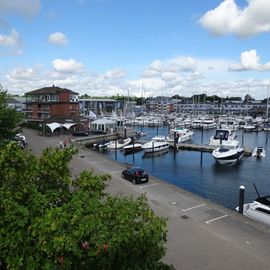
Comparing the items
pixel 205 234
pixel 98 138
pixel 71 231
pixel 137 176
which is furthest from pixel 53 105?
pixel 71 231

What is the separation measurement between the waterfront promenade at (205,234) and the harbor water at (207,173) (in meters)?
7.67

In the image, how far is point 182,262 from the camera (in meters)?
14.1

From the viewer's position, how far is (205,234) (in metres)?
17.3

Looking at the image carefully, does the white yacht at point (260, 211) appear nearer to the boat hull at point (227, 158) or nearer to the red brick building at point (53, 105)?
the boat hull at point (227, 158)

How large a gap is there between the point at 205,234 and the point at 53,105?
6366 centimetres

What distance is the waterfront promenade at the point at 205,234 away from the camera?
14289mm

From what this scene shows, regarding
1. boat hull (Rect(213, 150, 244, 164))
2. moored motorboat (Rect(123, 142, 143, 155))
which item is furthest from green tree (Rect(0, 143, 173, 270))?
moored motorboat (Rect(123, 142, 143, 155))

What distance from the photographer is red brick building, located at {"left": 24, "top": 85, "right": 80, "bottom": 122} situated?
248 feet

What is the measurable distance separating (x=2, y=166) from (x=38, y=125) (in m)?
71.9

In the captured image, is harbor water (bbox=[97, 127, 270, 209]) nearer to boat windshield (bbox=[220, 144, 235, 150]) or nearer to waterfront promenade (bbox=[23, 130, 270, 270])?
boat windshield (bbox=[220, 144, 235, 150])

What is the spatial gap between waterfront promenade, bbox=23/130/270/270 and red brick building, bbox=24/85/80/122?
172 ft

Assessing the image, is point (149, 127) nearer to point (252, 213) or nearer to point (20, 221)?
point (252, 213)

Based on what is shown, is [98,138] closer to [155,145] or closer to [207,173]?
[155,145]

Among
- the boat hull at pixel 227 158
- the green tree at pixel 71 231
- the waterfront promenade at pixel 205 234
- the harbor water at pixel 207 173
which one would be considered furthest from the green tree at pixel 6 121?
the boat hull at pixel 227 158
